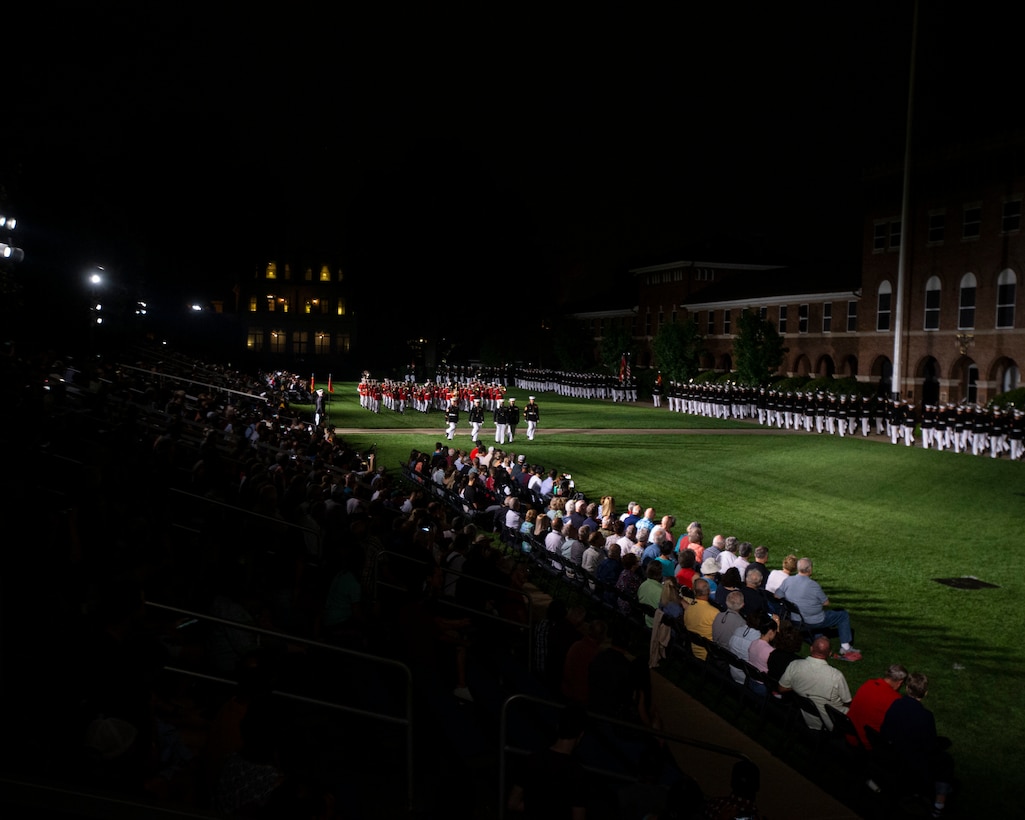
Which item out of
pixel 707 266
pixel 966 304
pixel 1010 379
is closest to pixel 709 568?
pixel 1010 379

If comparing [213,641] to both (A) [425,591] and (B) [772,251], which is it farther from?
(B) [772,251]

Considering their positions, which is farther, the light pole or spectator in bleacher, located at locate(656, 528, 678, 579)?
the light pole

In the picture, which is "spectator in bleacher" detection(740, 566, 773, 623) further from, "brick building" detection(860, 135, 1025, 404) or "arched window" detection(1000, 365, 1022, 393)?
"arched window" detection(1000, 365, 1022, 393)

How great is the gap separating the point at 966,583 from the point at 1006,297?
31.2 m

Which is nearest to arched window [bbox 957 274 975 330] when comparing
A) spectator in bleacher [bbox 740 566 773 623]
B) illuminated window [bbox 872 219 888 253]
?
illuminated window [bbox 872 219 888 253]

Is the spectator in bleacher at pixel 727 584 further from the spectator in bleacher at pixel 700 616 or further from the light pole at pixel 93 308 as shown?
the light pole at pixel 93 308

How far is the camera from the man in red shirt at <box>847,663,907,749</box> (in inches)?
307

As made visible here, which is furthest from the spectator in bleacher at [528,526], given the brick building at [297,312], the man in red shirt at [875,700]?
the brick building at [297,312]

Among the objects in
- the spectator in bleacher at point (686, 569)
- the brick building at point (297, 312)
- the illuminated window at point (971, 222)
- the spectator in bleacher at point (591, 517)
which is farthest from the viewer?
the brick building at point (297, 312)

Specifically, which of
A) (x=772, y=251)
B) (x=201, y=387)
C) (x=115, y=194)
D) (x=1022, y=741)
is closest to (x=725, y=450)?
(x=201, y=387)

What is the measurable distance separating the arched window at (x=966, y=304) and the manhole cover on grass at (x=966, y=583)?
3156cm

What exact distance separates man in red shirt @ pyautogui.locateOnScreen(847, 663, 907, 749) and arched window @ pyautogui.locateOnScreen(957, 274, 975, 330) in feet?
129

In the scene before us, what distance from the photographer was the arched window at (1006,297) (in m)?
40.3

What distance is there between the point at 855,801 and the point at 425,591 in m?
4.26
